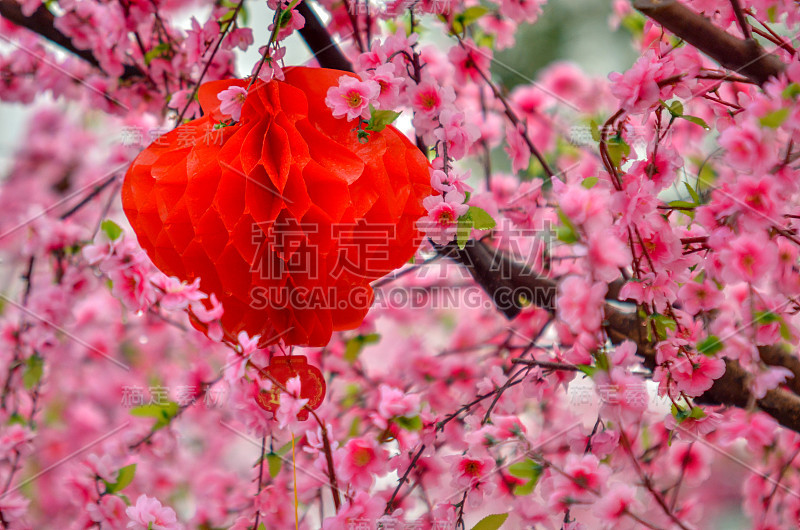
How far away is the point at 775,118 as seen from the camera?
367mm

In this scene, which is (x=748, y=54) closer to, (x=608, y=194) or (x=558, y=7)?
(x=608, y=194)

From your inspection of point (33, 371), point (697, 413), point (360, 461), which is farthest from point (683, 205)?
point (33, 371)

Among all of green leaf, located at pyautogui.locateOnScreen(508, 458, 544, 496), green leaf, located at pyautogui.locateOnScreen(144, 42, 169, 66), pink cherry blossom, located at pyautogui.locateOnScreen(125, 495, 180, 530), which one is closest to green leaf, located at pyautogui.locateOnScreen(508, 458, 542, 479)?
green leaf, located at pyautogui.locateOnScreen(508, 458, 544, 496)

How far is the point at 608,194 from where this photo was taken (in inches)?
17.8

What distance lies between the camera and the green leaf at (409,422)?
0.58 metres

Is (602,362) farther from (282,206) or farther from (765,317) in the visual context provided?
(282,206)

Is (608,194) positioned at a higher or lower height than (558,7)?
lower

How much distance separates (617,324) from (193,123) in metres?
0.52

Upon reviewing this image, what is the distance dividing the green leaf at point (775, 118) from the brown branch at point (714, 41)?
7 centimetres

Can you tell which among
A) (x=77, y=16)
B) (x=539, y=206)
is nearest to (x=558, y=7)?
(x=539, y=206)

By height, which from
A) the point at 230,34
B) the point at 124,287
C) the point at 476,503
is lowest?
the point at 476,503

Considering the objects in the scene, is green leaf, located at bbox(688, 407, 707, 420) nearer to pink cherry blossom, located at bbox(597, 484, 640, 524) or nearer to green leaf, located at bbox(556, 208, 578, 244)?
pink cherry blossom, located at bbox(597, 484, 640, 524)

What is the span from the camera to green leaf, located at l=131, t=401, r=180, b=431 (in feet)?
2.50

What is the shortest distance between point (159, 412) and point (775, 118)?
73 centimetres
